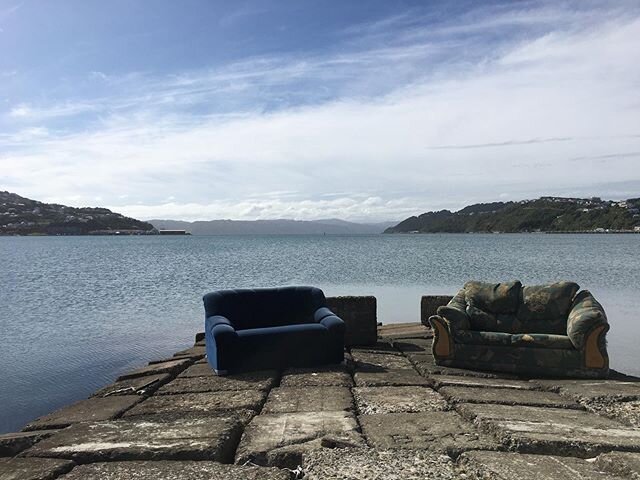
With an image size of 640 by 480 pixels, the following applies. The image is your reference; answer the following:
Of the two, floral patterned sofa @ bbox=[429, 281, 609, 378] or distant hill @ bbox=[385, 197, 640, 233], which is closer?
floral patterned sofa @ bbox=[429, 281, 609, 378]

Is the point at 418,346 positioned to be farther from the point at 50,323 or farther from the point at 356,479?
the point at 50,323

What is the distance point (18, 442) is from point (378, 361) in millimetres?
3995

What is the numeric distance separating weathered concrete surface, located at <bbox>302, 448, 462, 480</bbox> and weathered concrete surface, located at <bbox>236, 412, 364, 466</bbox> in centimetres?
22

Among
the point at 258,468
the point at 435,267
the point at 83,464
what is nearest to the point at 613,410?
the point at 258,468

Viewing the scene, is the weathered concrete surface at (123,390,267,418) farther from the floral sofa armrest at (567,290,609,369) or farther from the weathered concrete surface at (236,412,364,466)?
the floral sofa armrest at (567,290,609,369)

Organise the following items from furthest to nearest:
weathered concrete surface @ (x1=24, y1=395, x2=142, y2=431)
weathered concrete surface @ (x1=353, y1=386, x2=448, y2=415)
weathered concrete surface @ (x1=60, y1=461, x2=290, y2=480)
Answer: weathered concrete surface @ (x1=24, y1=395, x2=142, y2=431)
weathered concrete surface @ (x1=353, y1=386, x2=448, y2=415)
weathered concrete surface @ (x1=60, y1=461, x2=290, y2=480)

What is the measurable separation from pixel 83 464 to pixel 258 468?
118 cm

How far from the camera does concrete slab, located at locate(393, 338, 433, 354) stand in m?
7.53

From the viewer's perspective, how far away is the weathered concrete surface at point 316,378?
220 inches

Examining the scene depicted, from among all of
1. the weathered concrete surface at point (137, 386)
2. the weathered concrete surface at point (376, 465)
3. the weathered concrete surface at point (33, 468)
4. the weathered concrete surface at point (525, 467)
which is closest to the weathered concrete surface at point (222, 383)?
the weathered concrete surface at point (137, 386)

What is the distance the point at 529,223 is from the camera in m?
120

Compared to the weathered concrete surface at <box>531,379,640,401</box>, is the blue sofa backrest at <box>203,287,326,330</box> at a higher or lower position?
higher

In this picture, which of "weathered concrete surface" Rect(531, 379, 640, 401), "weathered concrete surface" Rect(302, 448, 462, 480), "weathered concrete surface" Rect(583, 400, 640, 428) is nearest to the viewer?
"weathered concrete surface" Rect(302, 448, 462, 480)

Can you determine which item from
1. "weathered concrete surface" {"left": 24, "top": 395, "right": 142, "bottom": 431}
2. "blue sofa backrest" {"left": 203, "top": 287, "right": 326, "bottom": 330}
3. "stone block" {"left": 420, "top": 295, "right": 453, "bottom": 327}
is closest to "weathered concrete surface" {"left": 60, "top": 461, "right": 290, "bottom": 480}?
"weathered concrete surface" {"left": 24, "top": 395, "right": 142, "bottom": 431}
